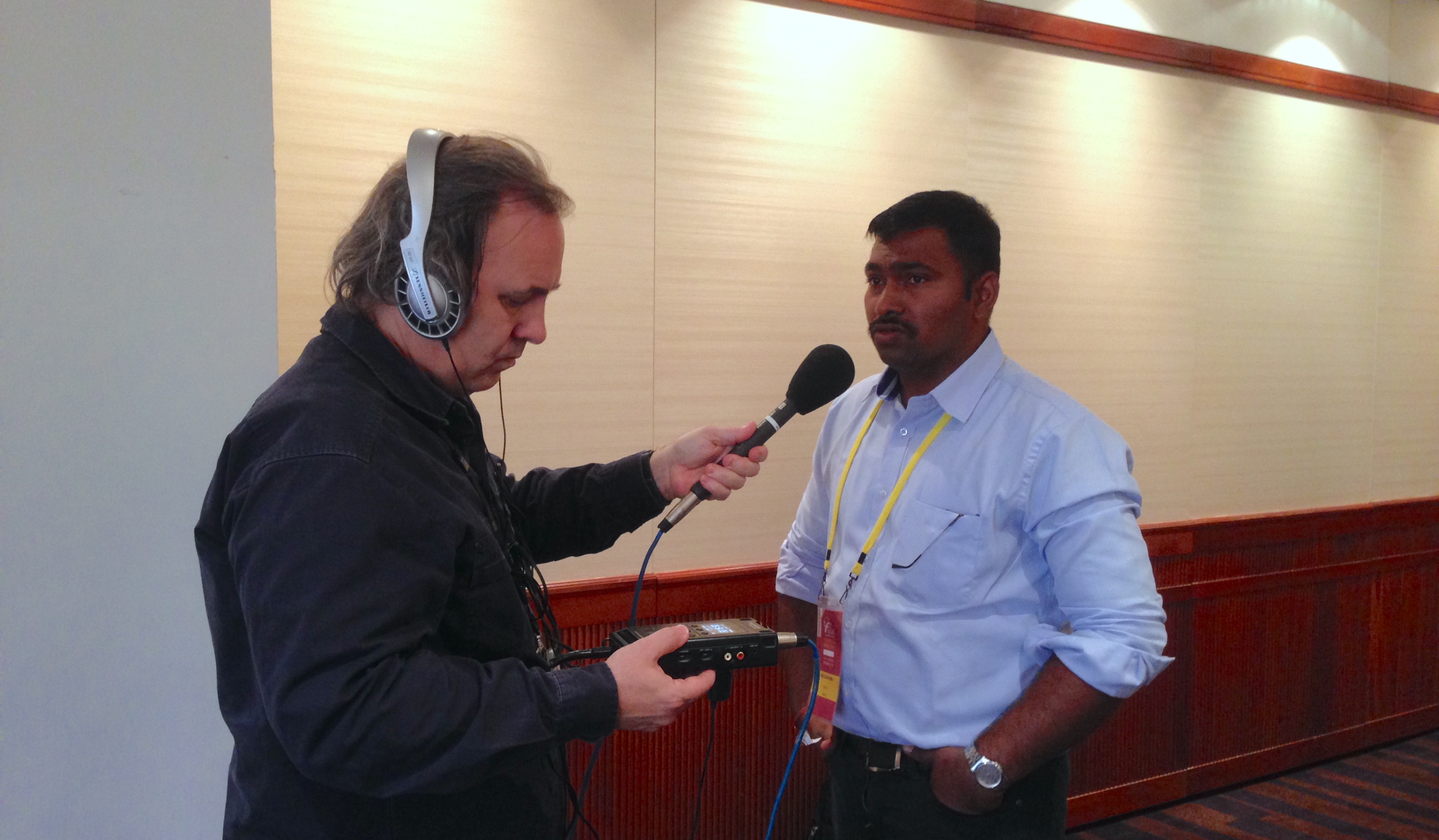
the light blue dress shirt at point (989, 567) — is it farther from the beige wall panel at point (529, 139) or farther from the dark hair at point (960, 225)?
the beige wall panel at point (529, 139)

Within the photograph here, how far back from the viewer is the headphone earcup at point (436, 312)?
3.66ft

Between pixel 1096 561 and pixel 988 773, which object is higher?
pixel 1096 561

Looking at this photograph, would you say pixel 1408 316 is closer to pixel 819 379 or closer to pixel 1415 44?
pixel 1415 44

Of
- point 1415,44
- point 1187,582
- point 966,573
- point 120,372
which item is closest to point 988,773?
point 966,573

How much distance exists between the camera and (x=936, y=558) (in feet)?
5.66

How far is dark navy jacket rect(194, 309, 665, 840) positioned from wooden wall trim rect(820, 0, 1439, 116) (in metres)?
2.17

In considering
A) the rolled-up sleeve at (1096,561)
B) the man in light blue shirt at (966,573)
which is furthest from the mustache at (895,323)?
the rolled-up sleeve at (1096,561)

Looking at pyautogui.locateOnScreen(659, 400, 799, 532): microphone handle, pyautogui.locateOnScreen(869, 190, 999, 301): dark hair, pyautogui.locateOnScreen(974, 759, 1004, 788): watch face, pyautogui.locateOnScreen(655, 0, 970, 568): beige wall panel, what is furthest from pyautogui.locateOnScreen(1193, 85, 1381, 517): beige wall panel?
pyautogui.locateOnScreen(659, 400, 799, 532): microphone handle

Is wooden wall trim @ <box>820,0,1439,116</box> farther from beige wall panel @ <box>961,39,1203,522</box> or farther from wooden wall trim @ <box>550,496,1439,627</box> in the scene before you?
wooden wall trim @ <box>550,496,1439,627</box>

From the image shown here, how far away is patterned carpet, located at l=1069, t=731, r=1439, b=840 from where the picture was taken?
3.25 meters

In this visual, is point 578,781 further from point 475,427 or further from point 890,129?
point 890,129

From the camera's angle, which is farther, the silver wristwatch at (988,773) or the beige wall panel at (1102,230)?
the beige wall panel at (1102,230)

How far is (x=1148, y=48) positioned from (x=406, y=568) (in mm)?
3299

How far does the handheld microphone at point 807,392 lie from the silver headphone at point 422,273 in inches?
20.7
